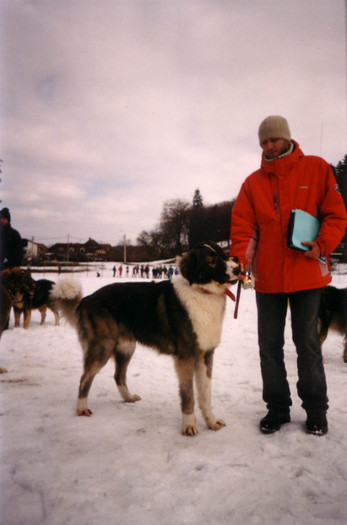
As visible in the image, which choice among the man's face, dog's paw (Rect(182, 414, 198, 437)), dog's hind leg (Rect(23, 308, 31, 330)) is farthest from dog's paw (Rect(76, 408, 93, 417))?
dog's hind leg (Rect(23, 308, 31, 330))

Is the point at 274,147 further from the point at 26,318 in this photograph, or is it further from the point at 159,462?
the point at 26,318

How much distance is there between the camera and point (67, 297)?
11.9 feet

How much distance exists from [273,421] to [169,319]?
132 cm

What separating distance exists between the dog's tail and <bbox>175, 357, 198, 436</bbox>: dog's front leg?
1.41 metres

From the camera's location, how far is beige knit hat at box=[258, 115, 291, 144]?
9.02 feet

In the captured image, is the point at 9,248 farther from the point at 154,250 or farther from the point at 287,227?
the point at 154,250

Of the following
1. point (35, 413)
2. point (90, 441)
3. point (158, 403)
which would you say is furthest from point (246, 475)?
point (35, 413)

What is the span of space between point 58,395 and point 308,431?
2.76 metres

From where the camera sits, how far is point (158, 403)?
11.7 ft

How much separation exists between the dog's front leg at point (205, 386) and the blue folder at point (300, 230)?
136cm

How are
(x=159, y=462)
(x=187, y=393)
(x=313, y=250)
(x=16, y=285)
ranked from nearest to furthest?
1. (x=159, y=462)
2. (x=313, y=250)
3. (x=187, y=393)
4. (x=16, y=285)

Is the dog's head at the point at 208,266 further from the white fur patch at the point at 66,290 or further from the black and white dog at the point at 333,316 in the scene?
the black and white dog at the point at 333,316

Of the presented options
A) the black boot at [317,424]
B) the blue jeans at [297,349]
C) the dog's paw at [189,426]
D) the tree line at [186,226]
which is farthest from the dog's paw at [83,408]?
the tree line at [186,226]

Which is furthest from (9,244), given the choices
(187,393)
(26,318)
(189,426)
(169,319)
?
(189,426)
